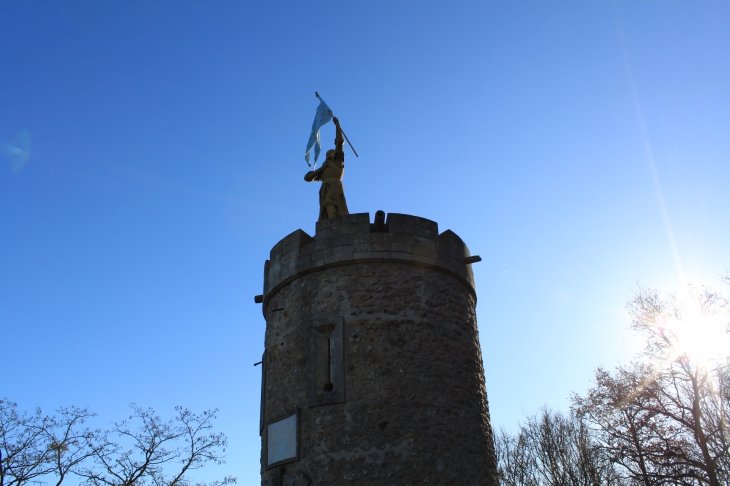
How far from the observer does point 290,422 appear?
8.48m

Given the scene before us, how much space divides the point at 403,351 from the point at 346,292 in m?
1.21

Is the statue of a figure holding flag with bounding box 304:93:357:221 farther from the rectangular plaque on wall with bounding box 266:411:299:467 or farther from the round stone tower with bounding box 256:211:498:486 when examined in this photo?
the rectangular plaque on wall with bounding box 266:411:299:467

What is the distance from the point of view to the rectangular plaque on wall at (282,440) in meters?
8.29

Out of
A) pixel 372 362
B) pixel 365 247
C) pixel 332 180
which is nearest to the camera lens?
pixel 372 362

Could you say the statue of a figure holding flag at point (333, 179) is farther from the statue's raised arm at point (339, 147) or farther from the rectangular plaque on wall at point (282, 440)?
the rectangular plaque on wall at point (282, 440)

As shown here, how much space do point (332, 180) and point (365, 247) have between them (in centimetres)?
250

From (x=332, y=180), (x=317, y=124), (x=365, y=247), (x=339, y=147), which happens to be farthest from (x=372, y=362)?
(x=317, y=124)

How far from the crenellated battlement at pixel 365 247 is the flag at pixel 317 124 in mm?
3430

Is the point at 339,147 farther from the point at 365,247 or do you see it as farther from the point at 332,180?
the point at 365,247

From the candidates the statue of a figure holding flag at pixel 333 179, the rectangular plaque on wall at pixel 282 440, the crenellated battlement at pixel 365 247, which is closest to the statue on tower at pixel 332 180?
the statue of a figure holding flag at pixel 333 179

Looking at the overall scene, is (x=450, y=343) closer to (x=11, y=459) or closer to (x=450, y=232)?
(x=450, y=232)

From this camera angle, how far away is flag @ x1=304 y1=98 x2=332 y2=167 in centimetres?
1286

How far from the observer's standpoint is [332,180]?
37.2 ft

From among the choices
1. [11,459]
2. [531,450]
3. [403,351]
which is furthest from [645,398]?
[11,459]
